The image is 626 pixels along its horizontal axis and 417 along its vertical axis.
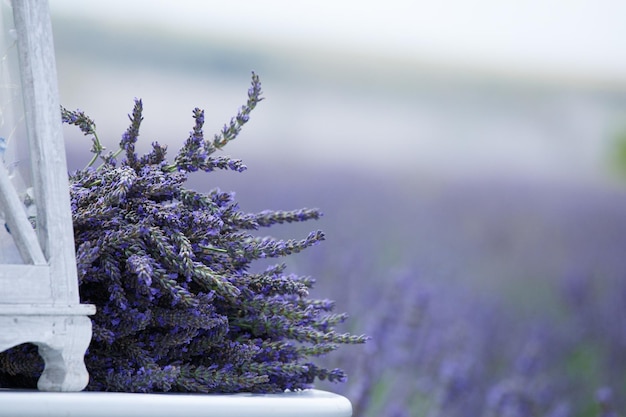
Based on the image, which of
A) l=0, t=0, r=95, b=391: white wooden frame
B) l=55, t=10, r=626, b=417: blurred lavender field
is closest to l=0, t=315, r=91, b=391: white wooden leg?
l=0, t=0, r=95, b=391: white wooden frame

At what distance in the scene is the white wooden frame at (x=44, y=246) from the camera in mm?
724

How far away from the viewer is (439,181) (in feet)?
11.4

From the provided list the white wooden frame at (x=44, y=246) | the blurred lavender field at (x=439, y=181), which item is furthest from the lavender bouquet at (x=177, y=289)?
the blurred lavender field at (x=439, y=181)

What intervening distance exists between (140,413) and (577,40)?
10.5ft

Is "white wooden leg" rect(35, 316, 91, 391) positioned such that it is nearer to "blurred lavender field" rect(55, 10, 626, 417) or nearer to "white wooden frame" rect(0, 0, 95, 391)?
"white wooden frame" rect(0, 0, 95, 391)

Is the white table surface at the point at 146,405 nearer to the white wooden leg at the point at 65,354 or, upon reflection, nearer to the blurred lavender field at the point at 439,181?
the white wooden leg at the point at 65,354

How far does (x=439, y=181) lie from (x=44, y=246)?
2.82m

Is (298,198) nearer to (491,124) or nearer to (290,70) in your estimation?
(290,70)

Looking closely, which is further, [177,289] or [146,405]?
[177,289]

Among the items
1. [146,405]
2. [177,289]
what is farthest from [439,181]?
[146,405]

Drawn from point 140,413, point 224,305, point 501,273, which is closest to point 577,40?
point 501,273

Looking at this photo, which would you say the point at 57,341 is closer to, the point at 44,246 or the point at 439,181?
the point at 44,246

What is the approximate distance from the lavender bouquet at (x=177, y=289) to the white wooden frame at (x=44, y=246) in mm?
46

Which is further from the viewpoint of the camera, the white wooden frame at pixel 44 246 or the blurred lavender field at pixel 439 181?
the blurred lavender field at pixel 439 181
